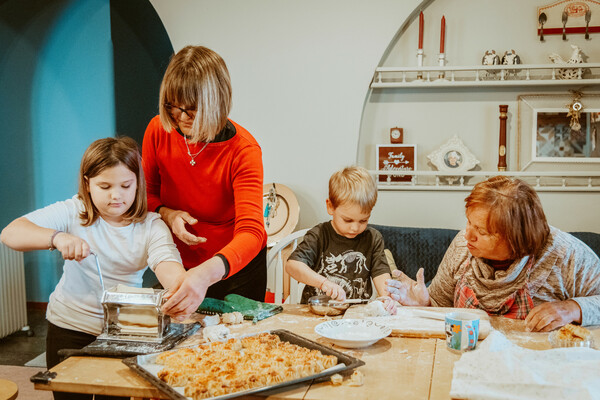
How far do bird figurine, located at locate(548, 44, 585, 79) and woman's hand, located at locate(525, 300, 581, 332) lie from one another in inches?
80.8

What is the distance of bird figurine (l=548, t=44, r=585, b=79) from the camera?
3.25m

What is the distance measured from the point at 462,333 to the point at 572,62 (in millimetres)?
2461

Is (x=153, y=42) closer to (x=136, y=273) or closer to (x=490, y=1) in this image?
(x=490, y=1)

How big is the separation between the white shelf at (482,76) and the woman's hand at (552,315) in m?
1.99

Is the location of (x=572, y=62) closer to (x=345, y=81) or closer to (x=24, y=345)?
(x=345, y=81)

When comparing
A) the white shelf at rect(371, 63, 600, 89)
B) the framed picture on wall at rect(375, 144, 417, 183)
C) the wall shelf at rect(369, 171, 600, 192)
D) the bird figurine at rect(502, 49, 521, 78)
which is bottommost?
the wall shelf at rect(369, 171, 600, 192)

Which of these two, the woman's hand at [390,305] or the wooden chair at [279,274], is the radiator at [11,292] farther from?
the woman's hand at [390,305]

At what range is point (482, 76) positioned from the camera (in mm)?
3455

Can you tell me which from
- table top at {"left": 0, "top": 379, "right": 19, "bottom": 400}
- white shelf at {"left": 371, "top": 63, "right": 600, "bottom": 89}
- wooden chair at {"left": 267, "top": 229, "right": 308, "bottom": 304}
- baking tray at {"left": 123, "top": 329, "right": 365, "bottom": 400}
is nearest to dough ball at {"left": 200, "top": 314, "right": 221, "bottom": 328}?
baking tray at {"left": 123, "top": 329, "right": 365, "bottom": 400}

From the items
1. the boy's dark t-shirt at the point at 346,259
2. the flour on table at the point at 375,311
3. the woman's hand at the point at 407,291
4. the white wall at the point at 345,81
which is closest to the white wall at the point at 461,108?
the white wall at the point at 345,81

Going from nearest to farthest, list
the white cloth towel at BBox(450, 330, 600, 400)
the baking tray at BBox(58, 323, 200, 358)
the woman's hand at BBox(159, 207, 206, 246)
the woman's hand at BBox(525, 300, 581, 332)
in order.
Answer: the white cloth towel at BBox(450, 330, 600, 400) < the baking tray at BBox(58, 323, 200, 358) < the woman's hand at BBox(525, 300, 581, 332) < the woman's hand at BBox(159, 207, 206, 246)

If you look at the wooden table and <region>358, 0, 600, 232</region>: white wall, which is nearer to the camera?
the wooden table

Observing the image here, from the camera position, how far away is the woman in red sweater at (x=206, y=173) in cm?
160

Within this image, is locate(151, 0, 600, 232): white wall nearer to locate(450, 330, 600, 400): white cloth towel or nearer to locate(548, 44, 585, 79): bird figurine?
locate(548, 44, 585, 79): bird figurine
